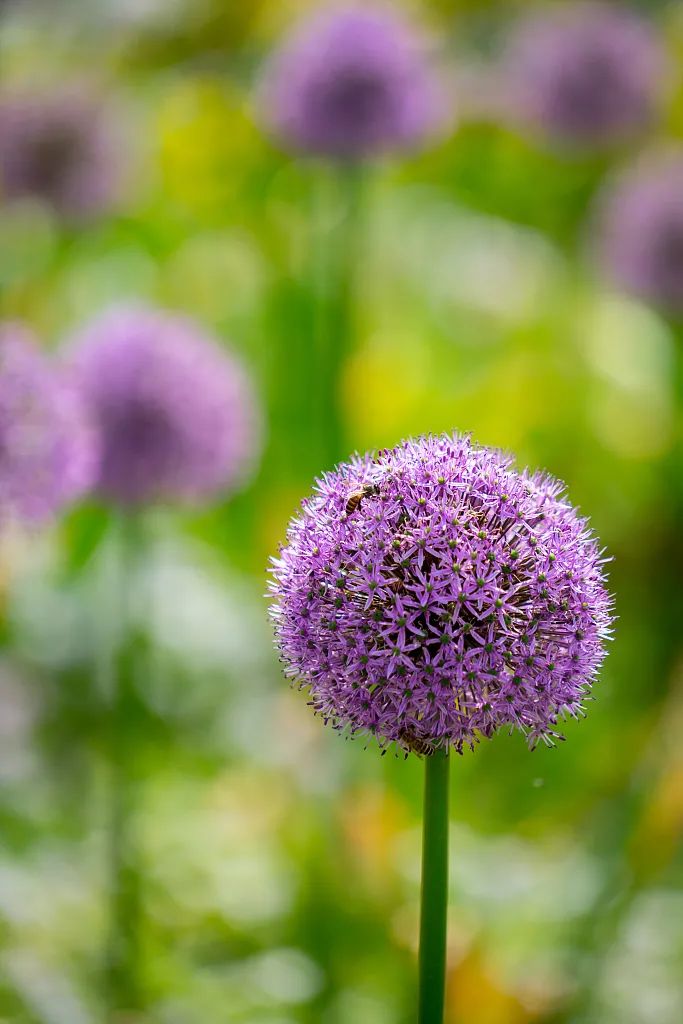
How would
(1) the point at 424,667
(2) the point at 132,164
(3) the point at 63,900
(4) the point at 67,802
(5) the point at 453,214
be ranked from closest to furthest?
1. (1) the point at 424,667
2. (3) the point at 63,900
3. (4) the point at 67,802
4. (2) the point at 132,164
5. (5) the point at 453,214

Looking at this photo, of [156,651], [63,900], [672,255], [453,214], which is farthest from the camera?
[453,214]

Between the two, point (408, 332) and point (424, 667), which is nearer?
point (424, 667)

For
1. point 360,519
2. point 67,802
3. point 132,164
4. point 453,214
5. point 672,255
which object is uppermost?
point 453,214

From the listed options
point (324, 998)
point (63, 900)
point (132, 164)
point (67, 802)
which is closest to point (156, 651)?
point (67, 802)

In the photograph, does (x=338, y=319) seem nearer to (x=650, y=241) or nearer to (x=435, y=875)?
(x=650, y=241)

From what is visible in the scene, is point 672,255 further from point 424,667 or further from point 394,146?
point 424,667

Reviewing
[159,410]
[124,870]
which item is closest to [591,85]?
[159,410]

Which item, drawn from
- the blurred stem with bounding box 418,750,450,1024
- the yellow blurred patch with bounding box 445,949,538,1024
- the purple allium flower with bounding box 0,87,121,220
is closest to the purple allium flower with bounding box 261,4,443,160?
the purple allium flower with bounding box 0,87,121,220
